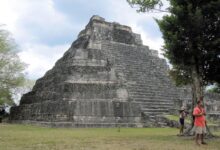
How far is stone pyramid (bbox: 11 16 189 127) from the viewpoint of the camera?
2169cm

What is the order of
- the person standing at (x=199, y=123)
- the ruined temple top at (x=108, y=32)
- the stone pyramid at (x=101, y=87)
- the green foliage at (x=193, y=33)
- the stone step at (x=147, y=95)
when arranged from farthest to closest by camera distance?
the ruined temple top at (x=108, y=32) < the stone step at (x=147, y=95) < the stone pyramid at (x=101, y=87) < the green foliage at (x=193, y=33) < the person standing at (x=199, y=123)

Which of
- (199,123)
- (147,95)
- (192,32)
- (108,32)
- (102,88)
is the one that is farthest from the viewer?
(108,32)

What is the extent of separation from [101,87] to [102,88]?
9 cm

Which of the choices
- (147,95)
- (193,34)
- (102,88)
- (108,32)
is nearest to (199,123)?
(193,34)

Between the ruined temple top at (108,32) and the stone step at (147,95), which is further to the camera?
the ruined temple top at (108,32)

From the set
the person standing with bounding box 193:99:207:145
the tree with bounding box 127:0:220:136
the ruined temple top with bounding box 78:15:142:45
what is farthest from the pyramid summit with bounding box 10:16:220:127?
the person standing with bounding box 193:99:207:145

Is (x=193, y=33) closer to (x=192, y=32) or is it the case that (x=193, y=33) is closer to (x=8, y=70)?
(x=192, y=32)

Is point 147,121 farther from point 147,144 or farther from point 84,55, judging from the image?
point 147,144

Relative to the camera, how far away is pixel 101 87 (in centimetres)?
2292

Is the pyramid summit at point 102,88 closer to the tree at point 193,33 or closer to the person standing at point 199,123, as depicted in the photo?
the tree at point 193,33

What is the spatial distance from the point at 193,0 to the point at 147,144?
22.8ft

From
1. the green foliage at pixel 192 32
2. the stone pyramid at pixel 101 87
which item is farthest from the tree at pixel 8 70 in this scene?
the green foliage at pixel 192 32

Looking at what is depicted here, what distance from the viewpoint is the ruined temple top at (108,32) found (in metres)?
29.0

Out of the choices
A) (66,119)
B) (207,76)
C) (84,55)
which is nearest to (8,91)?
(84,55)
